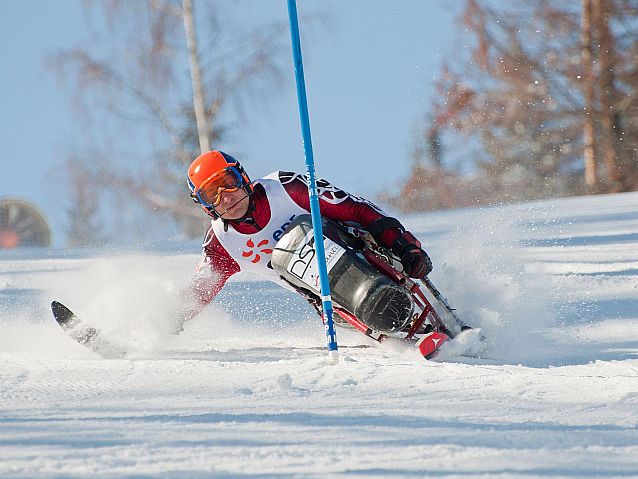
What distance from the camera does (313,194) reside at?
14.6 ft

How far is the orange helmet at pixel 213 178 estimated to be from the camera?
4.79 meters

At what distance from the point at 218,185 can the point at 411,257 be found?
1.04 metres

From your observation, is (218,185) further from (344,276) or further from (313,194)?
(344,276)

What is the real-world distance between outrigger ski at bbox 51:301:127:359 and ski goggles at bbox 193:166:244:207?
0.86 m

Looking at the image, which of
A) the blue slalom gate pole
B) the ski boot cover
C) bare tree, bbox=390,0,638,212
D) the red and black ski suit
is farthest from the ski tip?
bare tree, bbox=390,0,638,212

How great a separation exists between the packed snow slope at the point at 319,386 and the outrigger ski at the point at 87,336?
0.31 feet

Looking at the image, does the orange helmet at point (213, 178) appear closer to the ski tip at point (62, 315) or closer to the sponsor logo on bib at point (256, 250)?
the sponsor logo on bib at point (256, 250)

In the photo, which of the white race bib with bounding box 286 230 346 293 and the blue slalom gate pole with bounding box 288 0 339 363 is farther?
the white race bib with bounding box 286 230 346 293

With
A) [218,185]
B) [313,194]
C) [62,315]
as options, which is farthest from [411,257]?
[62,315]

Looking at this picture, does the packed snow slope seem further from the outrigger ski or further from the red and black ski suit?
the red and black ski suit

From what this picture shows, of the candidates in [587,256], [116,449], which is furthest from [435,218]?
[116,449]

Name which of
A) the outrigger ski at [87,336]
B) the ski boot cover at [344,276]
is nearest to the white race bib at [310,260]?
Answer: the ski boot cover at [344,276]

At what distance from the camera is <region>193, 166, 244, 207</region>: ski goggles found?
15.7 feet

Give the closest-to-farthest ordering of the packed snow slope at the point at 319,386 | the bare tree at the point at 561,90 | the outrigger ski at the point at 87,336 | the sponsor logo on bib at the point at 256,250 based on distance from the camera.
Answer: the packed snow slope at the point at 319,386 < the outrigger ski at the point at 87,336 < the sponsor logo on bib at the point at 256,250 < the bare tree at the point at 561,90
